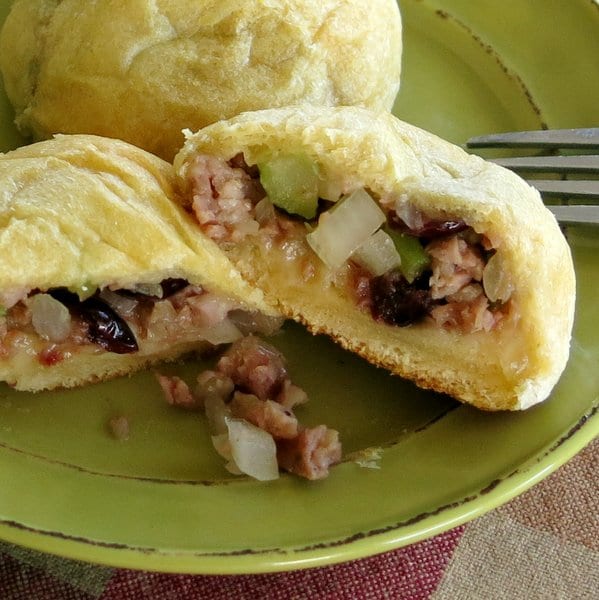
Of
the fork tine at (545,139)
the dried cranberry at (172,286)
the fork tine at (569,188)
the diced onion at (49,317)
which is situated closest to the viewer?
the diced onion at (49,317)

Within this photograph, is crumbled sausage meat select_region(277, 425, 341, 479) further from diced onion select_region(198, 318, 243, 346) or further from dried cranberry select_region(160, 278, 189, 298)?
dried cranberry select_region(160, 278, 189, 298)

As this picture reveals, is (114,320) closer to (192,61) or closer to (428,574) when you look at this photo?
(192,61)

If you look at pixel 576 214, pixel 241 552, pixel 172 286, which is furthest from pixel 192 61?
pixel 241 552

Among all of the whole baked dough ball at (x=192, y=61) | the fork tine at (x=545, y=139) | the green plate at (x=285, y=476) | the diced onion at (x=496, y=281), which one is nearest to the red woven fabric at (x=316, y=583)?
the green plate at (x=285, y=476)

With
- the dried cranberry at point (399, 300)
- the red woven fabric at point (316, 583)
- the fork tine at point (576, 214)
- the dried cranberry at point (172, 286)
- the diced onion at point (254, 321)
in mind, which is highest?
the fork tine at point (576, 214)

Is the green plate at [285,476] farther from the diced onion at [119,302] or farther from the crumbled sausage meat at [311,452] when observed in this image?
the diced onion at [119,302]

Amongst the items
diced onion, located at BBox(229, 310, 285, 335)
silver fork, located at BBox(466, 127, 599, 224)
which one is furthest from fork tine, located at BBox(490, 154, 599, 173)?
diced onion, located at BBox(229, 310, 285, 335)

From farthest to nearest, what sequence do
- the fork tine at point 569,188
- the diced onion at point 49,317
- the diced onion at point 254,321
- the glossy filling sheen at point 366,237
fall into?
the fork tine at point 569,188
the diced onion at point 254,321
the diced onion at point 49,317
the glossy filling sheen at point 366,237
